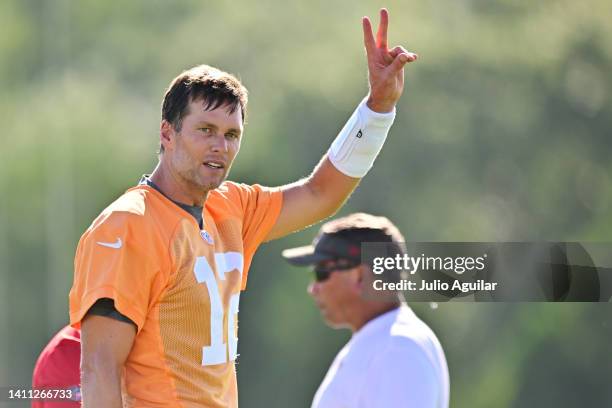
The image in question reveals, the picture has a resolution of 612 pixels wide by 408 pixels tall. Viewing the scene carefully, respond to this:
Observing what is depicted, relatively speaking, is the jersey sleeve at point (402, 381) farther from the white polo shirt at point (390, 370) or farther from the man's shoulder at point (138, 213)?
the man's shoulder at point (138, 213)

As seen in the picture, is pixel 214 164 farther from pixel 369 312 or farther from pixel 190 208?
pixel 369 312

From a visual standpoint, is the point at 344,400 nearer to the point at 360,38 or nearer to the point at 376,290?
the point at 376,290

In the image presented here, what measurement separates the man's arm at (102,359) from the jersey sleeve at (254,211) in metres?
0.87

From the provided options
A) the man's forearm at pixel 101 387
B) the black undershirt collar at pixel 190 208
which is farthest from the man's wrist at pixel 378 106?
the man's forearm at pixel 101 387

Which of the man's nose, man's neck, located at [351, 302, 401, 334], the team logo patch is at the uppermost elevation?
the man's nose

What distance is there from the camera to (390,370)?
402cm

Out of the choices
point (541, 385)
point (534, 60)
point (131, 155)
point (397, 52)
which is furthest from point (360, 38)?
point (397, 52)

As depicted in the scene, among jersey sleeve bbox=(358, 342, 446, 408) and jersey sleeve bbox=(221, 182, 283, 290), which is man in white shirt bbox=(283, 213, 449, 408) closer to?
jersey sleeve bbox=(358, 342, 446, 408)

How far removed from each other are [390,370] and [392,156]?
57.4 feet

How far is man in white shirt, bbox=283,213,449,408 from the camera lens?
158 inches

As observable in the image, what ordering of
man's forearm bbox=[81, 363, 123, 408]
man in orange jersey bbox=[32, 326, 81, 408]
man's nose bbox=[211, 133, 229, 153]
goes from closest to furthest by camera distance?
man's forearm bbox=[81, 363, 123, 408]
man's nose bbox=[211, 133, 229, 153]
man in orange jersey bbox=[32, 326, 81, 408]

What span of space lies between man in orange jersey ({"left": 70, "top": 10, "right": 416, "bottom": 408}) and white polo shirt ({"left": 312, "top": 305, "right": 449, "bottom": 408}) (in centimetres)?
51

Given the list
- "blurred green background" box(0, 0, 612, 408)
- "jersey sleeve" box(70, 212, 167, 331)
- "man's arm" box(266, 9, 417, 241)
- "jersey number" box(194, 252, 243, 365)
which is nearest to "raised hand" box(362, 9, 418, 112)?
"man's arm" box(266, 9, 417, 241)

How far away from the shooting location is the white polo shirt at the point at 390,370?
3981 millimetres
